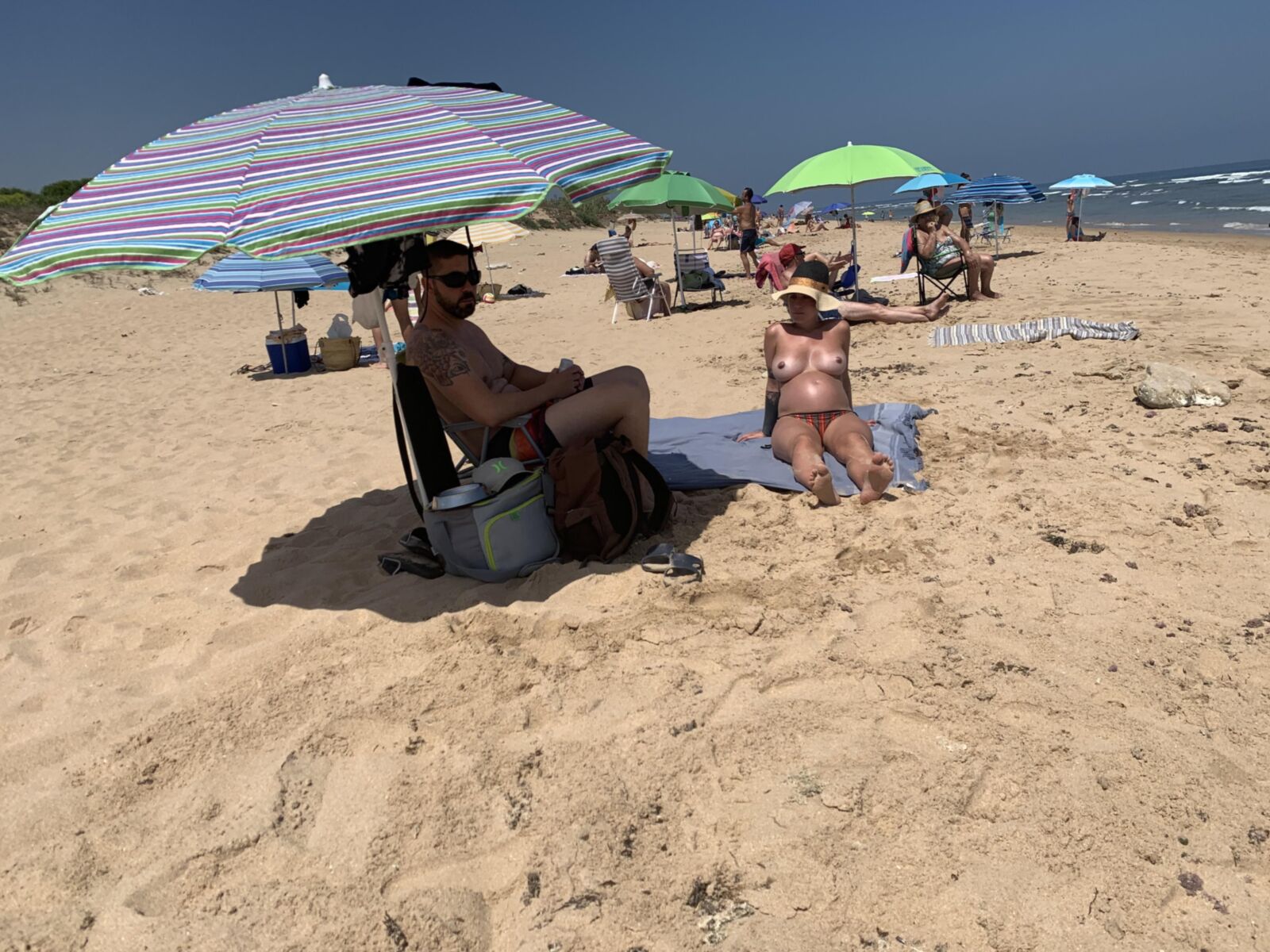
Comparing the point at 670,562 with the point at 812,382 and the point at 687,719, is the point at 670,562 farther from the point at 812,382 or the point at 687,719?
the point at 812,382

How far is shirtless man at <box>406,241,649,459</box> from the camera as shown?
10.3 ft

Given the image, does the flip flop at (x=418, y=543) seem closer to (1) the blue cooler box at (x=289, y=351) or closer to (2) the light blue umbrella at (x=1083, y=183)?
(1) the blue cooler box at (x=289, y=351)

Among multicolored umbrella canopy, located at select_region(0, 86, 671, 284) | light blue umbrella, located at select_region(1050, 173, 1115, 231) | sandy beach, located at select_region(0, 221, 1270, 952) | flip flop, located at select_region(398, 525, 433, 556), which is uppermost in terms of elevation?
light blue umbrella, located at select_region(1050, 173, 1115, 231)

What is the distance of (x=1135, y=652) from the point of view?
243cm

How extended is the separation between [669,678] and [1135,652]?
144cm

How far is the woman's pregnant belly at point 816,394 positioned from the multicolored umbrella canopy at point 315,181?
1523 mm

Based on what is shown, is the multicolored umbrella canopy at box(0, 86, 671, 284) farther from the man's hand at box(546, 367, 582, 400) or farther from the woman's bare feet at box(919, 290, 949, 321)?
the woman's bare feet at box(919, 290, 949, 321)

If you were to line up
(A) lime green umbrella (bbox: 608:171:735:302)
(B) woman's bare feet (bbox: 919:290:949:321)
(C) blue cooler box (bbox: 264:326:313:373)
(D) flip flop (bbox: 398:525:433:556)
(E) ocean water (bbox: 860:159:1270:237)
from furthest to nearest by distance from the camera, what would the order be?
(E) ocean water (bbox: 860:159:1270:237) → (A) lime green umbrella (bbox: 608:171:735:302) → (C) blue cooler box (bbox: 264:326:313:373) → (B) woman's bare feet (bbox: 919:290:949:321) → (D) flip flop (bbox: 398:525:433:556)

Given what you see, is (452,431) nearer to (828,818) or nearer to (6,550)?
(828,818)

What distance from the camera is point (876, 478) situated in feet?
12.0

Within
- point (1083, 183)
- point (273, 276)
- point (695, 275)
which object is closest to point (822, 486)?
point (273, 276)

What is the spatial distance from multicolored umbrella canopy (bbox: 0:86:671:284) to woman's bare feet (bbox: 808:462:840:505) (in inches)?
60.5

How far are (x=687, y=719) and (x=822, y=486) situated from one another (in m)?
1.63

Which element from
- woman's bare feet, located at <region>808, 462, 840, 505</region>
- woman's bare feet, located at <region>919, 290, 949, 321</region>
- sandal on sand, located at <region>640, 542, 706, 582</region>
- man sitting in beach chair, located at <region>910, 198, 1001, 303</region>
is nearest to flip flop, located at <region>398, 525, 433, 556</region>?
sandal on sand, located at <region>640, 542, 706, 582</region>
